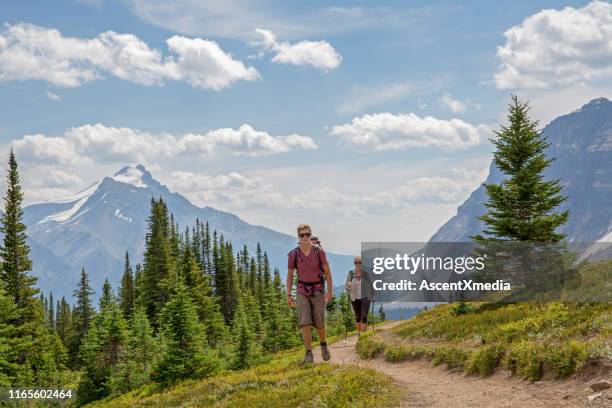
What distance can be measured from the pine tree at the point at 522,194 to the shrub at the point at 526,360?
47.7 ft

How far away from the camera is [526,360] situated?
35.5ft

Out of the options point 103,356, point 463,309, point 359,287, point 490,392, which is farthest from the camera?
point 103,356

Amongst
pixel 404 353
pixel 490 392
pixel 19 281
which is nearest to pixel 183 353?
pixel 404 353

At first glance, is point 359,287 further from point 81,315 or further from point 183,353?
point 81,315

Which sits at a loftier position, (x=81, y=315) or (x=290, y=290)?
(x=290, y=290)

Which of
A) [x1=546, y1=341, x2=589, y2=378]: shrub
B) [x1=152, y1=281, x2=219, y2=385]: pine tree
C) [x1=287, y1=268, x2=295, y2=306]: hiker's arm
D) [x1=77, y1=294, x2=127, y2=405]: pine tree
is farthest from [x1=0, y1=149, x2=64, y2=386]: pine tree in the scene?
[x1=546, y1=341, x2=589, y2=378]: shrub

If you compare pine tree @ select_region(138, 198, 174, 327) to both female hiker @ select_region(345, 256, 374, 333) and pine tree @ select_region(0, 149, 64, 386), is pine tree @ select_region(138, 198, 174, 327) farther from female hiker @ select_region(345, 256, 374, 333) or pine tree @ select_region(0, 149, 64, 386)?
female hiker @ select_region(345, 256, 374, 333)

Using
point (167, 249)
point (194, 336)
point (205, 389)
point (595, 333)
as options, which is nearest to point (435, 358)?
point (595, 333)

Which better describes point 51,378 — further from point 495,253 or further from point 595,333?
point 595,333

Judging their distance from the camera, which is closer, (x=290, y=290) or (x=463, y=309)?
(x=290, y=290)

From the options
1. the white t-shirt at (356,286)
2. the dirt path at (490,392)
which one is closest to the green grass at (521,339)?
the dirt path at (490,392)

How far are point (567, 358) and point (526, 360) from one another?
1.12m
